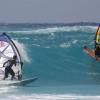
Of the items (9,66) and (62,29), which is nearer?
(9,66)

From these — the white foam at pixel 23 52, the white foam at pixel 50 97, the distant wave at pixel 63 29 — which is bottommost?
the white foam at pixel 50 97

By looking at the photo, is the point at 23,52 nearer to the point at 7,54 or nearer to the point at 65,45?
the point at 65,45

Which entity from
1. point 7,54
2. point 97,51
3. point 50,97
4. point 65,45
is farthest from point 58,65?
point 50,97

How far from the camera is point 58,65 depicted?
17.9m

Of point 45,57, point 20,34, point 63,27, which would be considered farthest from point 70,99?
point 63,27

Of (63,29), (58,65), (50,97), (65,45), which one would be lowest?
(50,97)

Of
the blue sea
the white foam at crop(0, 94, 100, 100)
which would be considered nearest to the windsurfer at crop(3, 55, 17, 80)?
the blue sea

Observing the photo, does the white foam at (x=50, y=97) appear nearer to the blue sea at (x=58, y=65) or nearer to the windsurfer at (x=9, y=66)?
the blue sea at (x=58, y=65)

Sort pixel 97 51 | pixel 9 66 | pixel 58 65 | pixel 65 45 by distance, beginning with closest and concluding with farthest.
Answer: pixel 9 66, pixel 97 51, pixel 58 65, pixel 65 45

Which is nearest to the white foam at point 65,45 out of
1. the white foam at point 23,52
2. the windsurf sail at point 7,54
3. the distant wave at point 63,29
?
the white foam at point 23,52

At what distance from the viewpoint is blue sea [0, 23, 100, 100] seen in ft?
42.9

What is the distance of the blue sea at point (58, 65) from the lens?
515 inches

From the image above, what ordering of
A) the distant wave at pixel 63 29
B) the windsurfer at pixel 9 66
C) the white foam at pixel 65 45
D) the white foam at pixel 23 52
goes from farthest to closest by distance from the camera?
1. the distant wave at pixel 63 29
2. the white foam at pixel 65 45
3. the white foam at pixel 23 52
4. the windsurfer at pixel 9 66

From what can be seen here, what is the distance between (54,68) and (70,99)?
5386 mm
